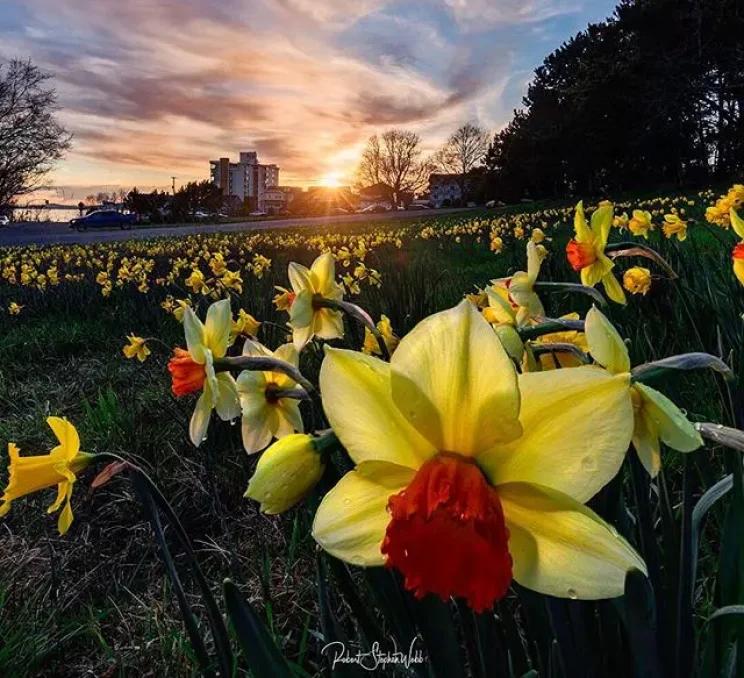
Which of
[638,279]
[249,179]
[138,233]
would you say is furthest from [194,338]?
[249,179]

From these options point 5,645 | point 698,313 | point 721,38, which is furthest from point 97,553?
point 721,38

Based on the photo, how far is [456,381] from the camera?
565mm

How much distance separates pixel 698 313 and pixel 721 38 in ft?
93.5

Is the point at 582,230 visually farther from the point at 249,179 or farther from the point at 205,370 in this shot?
the point at 249,179

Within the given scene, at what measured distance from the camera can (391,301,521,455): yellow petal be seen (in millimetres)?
542

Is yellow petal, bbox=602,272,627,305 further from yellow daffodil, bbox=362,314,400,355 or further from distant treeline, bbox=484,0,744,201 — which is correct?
distant treeline, bbox=484,0,744,201

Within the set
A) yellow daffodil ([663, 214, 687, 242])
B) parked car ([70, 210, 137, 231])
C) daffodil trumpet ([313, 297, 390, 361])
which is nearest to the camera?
daffodil trumpet ([313, 297, 390, 361])

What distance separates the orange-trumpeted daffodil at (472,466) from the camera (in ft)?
1.74

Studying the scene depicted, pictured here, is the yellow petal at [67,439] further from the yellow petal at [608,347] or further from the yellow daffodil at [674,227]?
the yellow daffodil at [674,227]

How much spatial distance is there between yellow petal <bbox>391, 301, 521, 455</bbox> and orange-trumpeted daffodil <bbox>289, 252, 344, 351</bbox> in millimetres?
909

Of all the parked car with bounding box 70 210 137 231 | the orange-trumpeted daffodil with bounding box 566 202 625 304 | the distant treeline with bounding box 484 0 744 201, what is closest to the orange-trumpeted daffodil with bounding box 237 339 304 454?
the orange-trumpeted daffodil with bounding box 566 202 625 304

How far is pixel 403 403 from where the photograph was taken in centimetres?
55

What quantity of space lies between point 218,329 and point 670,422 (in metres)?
0.77

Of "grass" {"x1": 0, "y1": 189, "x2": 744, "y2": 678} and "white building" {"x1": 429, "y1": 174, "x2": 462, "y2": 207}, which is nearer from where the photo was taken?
"grass" {"x1": 0, "y1": 189, "x2": 744, "y2": 678}
